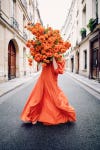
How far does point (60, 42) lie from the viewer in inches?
163

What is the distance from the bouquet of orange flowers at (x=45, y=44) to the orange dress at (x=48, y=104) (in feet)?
0.99

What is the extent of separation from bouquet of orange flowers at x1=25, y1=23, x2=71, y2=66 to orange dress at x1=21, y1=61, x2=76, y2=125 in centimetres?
30

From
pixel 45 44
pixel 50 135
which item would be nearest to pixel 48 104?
pixel 50 135

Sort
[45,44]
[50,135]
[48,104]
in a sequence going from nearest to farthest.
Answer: [50,135], [45,44], [48,104]

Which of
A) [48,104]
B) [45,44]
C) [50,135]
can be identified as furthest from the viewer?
[48,104]

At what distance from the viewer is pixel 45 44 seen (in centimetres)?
395

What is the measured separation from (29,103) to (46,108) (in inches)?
15.3

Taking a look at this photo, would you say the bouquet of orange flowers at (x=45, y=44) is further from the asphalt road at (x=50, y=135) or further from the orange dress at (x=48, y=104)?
the asphalt road at (x=50, y=135)

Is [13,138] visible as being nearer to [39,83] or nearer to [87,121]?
[39,83]

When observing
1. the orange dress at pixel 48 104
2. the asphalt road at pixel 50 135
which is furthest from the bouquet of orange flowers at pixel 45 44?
the asphalt road at pixel 50 135

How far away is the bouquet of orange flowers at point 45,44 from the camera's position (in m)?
3.96

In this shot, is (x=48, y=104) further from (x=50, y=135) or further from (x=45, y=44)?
(x=45, y=44)

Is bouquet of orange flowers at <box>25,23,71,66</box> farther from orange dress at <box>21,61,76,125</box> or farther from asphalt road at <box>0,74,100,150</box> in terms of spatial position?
asphalt road at <box>0,74,100,150</box>

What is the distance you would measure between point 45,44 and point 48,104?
1.30 m
